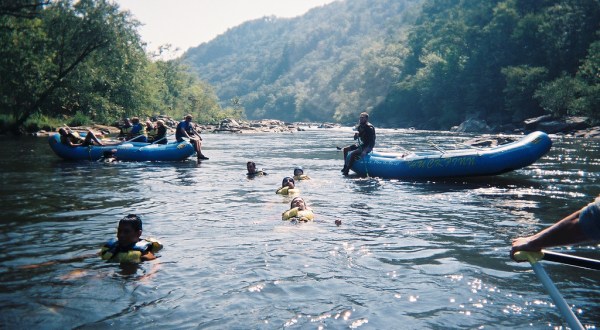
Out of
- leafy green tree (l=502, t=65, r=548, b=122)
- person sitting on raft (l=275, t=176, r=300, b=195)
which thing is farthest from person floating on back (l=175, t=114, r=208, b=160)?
leafy green tree (l=502, t=65, r=548, b=122)

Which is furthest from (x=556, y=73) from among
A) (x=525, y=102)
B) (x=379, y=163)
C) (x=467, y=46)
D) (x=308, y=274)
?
(x=308, y=274)

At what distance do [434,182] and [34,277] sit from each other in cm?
1036

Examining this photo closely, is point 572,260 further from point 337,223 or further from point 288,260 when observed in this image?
point 337,223

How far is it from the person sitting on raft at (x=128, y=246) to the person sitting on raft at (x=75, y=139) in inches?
521

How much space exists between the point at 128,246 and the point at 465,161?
9.48m

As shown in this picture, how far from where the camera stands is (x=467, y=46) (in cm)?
6297

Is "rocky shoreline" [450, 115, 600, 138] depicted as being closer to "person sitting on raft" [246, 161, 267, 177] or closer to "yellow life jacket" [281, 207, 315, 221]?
"person sitting on raft" [246, 161, 267, 177]

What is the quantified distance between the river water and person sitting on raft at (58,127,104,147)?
5.62 meters

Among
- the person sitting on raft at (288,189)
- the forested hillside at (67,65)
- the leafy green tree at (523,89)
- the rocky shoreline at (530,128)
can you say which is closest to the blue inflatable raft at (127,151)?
the person sitting on raft at (288,189)

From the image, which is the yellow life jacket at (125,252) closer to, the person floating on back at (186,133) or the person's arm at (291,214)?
the person's arm at (291,214)

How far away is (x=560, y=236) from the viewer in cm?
267

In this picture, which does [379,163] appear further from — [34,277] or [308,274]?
[34,277]

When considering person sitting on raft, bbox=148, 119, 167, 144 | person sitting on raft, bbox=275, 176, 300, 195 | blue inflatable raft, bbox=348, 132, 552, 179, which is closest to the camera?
person sitting on raft, bbox=275, 176, 300, 195

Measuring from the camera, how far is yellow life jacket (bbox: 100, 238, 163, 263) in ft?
19.6
